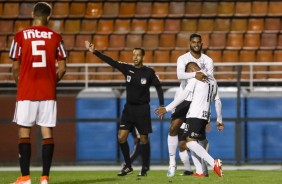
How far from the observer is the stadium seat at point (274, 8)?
21.6 m

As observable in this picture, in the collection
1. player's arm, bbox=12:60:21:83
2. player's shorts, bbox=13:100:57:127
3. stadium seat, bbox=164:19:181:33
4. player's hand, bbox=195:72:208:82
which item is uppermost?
stadium seat, bbox=164:19:181:33

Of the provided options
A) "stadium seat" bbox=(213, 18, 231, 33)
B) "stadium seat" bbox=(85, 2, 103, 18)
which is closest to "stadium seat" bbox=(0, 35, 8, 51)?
"stadium seat" bbox=(85, 2, 103, 18)

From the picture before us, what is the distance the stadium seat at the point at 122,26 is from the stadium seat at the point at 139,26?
118 millimetres

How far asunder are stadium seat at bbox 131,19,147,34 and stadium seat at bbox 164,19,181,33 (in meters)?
0.49

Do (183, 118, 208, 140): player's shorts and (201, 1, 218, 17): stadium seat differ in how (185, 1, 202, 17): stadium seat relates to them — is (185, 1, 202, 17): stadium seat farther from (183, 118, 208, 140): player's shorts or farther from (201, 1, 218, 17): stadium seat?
(183, 118, 208, 140): player's shorts

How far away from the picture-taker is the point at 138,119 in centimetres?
1402

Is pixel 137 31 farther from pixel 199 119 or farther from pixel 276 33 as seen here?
pixel 199 119

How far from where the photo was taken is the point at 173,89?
1934cm

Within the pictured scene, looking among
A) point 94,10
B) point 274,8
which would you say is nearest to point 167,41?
point 94,10

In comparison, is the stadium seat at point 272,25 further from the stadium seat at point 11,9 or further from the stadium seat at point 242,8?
the stadium seat at point 11,9

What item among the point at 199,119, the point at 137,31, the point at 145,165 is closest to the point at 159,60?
the point at 137,31

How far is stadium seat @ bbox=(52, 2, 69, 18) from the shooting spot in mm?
22297

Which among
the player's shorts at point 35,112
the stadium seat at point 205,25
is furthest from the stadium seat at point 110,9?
the player's shorts at point 35,112

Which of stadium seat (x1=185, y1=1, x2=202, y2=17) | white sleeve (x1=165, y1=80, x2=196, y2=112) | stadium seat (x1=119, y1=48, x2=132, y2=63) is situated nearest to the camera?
white sleeve (x1=165, y1=80, x2=196, y2=112)
